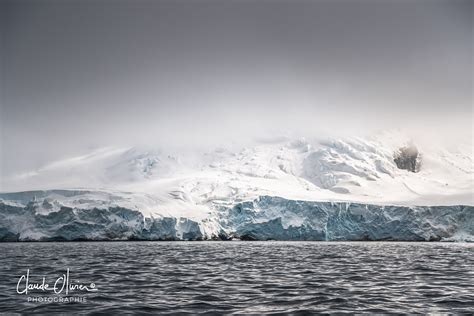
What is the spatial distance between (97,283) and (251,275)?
25.7ft

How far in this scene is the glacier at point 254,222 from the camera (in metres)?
103

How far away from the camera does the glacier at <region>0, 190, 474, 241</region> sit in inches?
4043

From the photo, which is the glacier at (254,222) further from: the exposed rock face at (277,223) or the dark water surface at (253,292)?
the dark water surface at (253,292)

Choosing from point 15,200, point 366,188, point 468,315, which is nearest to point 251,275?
point 468,315

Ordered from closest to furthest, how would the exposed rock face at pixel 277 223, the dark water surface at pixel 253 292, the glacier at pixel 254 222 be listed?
1. the dark water surface at pixel 253 292
2. the exposed rock face at pixel 277 223
3. the glacier at pixel 254 222

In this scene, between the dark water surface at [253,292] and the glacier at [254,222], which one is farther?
the glacier at [254,222]

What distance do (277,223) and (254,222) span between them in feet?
19.5

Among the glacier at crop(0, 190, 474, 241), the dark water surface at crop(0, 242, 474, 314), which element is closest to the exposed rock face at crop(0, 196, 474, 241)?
the glacier at crop(0, 190, 474, 241)

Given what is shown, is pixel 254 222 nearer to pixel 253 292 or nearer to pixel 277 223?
pixel 277 223

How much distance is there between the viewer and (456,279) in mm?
22062

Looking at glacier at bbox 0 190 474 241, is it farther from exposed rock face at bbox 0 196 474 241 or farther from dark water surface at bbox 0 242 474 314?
dark water surface at bbox 0 242 474 314

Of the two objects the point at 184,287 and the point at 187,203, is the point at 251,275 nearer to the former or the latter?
the point at 184,287

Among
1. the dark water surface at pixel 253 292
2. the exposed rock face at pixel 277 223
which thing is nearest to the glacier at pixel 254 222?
the exposed rock face at pixel 277 223

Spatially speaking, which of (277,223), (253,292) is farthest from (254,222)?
(253,292)
